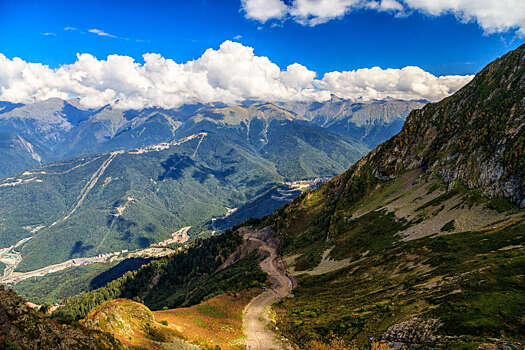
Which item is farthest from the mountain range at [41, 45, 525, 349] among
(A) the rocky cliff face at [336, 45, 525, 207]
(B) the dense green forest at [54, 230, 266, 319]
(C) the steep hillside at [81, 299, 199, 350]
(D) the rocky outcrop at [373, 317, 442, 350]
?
(C) the steep hillside at [81, 299, 199, 350]

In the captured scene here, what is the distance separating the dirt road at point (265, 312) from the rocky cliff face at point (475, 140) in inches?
2683

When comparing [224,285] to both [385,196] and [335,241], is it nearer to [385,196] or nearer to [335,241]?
[335,241]

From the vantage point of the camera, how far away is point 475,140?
100 meters


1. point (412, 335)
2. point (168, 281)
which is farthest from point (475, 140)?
point (168, 281)

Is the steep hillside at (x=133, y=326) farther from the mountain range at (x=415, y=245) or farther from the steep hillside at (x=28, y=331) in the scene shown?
the steep hillside at (x=28, y=331)

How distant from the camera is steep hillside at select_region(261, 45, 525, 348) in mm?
34156

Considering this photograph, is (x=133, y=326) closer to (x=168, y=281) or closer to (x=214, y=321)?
(x=214, y=321)

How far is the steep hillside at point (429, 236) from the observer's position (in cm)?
3416

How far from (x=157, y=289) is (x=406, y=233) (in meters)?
162

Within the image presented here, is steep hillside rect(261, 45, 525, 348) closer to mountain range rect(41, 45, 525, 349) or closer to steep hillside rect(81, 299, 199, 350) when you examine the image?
mountain range rect(41, 45, 525, 349)

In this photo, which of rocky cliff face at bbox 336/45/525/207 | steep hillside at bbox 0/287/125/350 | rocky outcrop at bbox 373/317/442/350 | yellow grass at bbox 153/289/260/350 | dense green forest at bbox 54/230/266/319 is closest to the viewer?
steep hillside at bbox 0/287/125/350

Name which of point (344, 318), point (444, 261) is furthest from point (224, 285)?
point (444, 261)

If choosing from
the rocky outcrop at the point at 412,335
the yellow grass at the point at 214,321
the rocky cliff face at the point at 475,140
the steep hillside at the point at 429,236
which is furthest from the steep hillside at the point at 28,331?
the rocky cliff face at the point at 475,140

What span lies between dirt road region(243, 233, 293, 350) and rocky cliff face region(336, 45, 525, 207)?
224 ft
